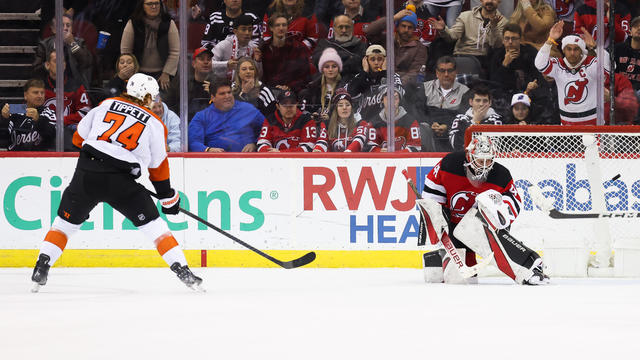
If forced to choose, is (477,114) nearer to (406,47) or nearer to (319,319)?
(406,47)

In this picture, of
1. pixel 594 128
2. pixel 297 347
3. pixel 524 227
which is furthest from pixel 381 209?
pixel 297 347

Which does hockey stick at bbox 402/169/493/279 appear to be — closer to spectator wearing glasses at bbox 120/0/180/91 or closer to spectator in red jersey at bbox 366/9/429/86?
spectator in red jersey at bbox 366/9/429/86

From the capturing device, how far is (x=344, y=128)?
20.8 ft

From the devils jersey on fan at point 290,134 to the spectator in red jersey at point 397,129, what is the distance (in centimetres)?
38

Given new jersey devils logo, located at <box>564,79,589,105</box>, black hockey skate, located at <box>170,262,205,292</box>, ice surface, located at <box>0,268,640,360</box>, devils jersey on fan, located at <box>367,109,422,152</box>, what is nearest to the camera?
ice surface, located at <box>0,268,640,360</box>

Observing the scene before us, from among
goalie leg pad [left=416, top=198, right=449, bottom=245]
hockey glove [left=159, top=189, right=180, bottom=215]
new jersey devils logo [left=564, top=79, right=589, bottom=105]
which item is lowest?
goalie leg pad [left=416, top=198, right=449, bottom=245]

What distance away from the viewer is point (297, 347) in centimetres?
261

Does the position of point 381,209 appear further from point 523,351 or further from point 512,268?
point 523,351

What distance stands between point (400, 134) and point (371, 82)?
1.45 ft

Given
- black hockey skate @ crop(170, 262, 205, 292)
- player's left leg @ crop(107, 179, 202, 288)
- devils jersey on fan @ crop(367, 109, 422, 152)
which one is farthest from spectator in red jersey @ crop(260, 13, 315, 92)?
black hockey skate @ crop(170, 262, 205, 292)

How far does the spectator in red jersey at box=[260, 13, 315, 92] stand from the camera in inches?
255

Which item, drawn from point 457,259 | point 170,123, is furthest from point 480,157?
point 170,123

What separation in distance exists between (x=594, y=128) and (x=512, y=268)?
1.26 m

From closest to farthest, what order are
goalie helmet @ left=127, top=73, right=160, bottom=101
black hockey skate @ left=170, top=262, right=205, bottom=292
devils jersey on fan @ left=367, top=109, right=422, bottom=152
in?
black hockey skate @ left=170, top=262, right=205, bottom=292, goalie helmet @ left=127, top=73, right=160, bottom=101, devils jersey on fan @ left=367, top=109, right=422, bottom=152
